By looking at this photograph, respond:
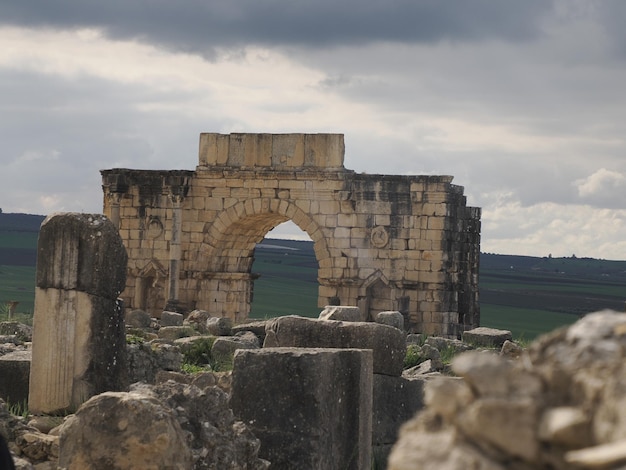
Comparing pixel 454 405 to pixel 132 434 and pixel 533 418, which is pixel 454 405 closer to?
pixel 533 418

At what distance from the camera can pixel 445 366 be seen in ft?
52.2

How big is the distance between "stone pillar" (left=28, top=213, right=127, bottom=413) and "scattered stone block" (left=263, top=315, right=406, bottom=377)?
143cm

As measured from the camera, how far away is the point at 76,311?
401 inches

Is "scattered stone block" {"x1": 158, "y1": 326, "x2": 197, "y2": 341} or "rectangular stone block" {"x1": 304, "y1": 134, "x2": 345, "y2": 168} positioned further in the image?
"rectangular stone block" {"x1": 304, "y1": 134, "x2": 345, "y2": 168}

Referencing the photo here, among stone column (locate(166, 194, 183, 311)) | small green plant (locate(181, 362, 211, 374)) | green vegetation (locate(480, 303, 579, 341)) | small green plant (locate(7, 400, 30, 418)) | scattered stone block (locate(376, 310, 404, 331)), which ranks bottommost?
green vegetation (locate(480, 303, 579, 341))

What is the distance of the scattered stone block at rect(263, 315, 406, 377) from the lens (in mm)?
10938

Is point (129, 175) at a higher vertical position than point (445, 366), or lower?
higher

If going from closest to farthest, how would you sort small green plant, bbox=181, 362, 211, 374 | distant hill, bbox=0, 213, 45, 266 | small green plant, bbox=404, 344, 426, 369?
small green plant, bbox=181, 362, 211, 374
small green plant, bbox=404, 344, 426, 369
distant hill, bbox=0, 213, 45, 266

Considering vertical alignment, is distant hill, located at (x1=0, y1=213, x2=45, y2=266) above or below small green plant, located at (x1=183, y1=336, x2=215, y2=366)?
above

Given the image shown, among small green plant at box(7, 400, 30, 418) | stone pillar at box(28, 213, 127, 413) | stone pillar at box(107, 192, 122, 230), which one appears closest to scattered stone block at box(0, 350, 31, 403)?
small green plant at box(7, 400, 30, 418)

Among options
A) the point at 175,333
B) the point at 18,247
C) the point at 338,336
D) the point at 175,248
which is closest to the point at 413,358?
the point at 175,333

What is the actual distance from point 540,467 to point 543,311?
201ft

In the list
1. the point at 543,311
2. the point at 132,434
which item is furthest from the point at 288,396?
the point at 543,311

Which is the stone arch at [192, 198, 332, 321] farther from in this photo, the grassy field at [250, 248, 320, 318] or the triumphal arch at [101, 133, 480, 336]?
the grassy field at [250, 248, 320, 318]
